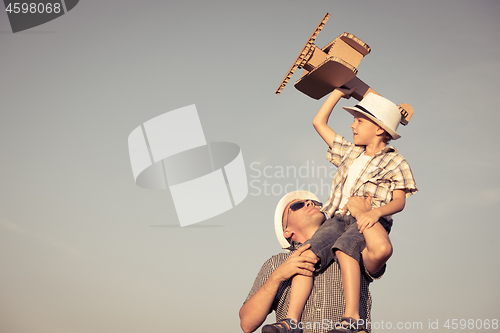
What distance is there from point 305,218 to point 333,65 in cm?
203

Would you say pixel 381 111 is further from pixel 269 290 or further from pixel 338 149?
pixel 269 290

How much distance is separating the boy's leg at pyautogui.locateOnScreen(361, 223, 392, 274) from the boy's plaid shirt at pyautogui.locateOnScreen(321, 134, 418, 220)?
33 centimetres

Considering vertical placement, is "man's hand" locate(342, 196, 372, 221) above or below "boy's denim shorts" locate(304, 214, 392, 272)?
above

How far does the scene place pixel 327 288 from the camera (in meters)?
4.39

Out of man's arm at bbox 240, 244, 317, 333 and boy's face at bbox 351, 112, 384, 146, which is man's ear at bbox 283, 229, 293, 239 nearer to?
man's arm at bbox 240, 244, 317, 333

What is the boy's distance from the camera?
12.1 feet

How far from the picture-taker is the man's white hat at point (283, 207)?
5.57 m

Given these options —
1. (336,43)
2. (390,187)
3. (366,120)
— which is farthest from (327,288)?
(336,43)

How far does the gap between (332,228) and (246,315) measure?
134 cm

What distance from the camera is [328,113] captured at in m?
4.59

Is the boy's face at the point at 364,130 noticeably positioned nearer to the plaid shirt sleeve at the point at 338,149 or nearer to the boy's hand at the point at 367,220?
the plaid shirt sleeve at the point at 338,149

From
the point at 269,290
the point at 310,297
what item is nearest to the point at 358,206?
the point at 310,297

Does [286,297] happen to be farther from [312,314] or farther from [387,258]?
[387,258]

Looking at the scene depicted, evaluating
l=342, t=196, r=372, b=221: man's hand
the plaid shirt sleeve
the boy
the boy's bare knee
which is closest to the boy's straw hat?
the boy
